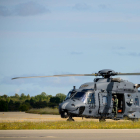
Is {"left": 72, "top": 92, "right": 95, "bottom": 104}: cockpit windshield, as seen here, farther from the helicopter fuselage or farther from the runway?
the runway

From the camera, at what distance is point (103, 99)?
25.3 meters

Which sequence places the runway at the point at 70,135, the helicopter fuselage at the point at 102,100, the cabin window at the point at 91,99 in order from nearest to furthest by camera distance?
the runway at the point at 70,135 < the helicopter fuselage at the point at 102,100 < the cabin window at the point at 91,99

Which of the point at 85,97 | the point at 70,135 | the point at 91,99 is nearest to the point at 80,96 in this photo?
the point at 85,97

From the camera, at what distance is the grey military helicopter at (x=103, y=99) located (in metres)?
24.2

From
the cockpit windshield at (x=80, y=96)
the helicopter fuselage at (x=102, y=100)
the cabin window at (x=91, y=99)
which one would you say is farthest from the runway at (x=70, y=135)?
the cabin window at (x=91, y=99)

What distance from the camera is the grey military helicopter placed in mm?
24219

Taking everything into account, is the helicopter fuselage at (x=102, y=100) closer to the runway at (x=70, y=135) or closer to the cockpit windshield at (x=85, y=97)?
the cockpit windshield at (x=85, y=97)

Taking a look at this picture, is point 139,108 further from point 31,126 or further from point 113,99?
point 31,126

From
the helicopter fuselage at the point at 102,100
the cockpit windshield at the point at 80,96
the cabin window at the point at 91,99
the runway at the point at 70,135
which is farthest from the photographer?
the cabin window at the point at 91,99

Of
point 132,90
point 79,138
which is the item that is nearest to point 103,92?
point 132,90

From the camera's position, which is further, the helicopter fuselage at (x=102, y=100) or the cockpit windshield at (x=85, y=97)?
the cockpit windshield at (x=85, y=97)

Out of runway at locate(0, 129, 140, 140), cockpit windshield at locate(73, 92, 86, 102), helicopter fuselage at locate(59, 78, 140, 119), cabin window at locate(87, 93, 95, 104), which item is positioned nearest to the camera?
runway at locate(0, 129, 140, 140)

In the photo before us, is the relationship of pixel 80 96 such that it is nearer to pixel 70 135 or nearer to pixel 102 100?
pixel 102 100

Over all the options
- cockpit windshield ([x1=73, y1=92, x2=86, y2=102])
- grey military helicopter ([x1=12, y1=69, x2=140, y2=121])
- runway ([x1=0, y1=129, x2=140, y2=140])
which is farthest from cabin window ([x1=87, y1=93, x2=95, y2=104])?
runway ([x1=0, y1=129, x2=140, y2=140])
